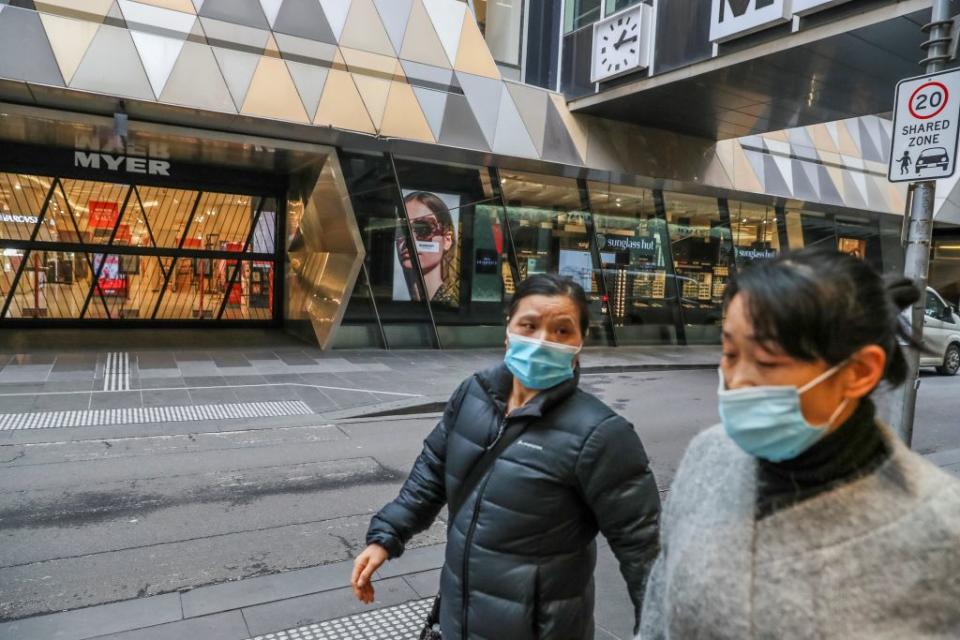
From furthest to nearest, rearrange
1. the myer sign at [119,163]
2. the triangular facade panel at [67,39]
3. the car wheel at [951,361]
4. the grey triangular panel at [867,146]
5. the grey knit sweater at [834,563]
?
the grey triangular panel at [867,146], the car wheel at [951,361], the myer sign at [119,163], the triangular facade panel at [67,39], the grey knit sweater at [834,563]

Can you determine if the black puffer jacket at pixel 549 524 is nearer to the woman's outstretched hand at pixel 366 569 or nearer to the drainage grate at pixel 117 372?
the woman's outstretched hand at pixel 366 569

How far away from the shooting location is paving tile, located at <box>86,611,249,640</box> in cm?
353

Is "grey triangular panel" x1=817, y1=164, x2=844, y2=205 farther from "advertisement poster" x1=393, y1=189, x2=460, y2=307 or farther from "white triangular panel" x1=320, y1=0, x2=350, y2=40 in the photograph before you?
"white triangular panel" x1=320, y1=0, x2=350, y2=40

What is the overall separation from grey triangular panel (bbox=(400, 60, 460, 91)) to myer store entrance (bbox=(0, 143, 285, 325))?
516cm

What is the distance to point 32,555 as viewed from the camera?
450 centimetres

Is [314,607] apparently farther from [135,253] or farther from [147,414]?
[135,253]

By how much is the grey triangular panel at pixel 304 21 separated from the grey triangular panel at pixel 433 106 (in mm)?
2012

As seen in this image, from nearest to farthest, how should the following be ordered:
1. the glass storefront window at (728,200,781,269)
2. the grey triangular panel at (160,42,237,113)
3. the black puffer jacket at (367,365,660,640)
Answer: the black puffer jacket at (367,365,660,640)
the grey triangular panel at (160,42,237,113)
the glass storefront window at (728,200,781,269)

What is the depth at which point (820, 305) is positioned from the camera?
1.14 m

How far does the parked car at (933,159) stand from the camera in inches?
191

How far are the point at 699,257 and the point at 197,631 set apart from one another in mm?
18598

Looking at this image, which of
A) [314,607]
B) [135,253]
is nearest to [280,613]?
[314,607]

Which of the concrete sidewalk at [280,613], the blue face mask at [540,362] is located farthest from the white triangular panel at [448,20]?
the blue face mask at [540,362]

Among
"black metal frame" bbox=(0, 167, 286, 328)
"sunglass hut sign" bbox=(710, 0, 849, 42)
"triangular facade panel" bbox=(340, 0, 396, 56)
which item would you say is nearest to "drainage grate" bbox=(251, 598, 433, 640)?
"sunglass hut sign" bbox=(710, 0, 849, 42)
